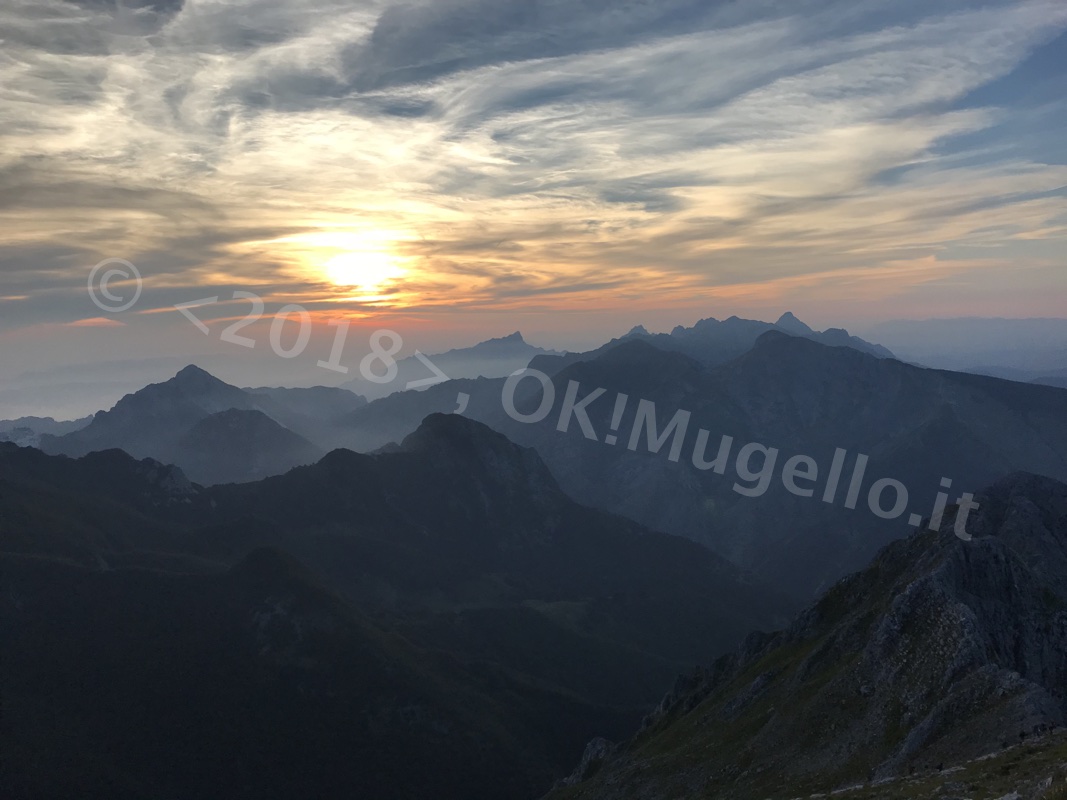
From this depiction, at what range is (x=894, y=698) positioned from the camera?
88438mm

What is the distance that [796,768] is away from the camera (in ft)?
290

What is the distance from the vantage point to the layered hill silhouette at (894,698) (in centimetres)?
6894

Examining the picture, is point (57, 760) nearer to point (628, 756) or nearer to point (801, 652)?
point (628, 756)

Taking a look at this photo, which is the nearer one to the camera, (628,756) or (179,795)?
(628,756)

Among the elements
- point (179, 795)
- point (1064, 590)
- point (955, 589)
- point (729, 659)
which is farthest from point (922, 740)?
point (179, 795)

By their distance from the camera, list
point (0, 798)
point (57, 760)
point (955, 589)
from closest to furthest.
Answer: point (955, 589), point (0, 798), point (57, 760)

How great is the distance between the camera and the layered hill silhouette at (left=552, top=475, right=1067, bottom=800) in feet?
226

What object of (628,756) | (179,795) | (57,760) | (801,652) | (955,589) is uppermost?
(955,589)

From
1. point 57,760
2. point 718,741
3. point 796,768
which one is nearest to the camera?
point 796,768

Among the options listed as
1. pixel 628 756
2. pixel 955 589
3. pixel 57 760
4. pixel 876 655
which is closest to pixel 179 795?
pixel 57 760

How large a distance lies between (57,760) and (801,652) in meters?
194

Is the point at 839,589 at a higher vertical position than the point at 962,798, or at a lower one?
lower

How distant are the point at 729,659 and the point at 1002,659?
83431mm

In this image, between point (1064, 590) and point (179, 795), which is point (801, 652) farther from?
point (179, 795)
